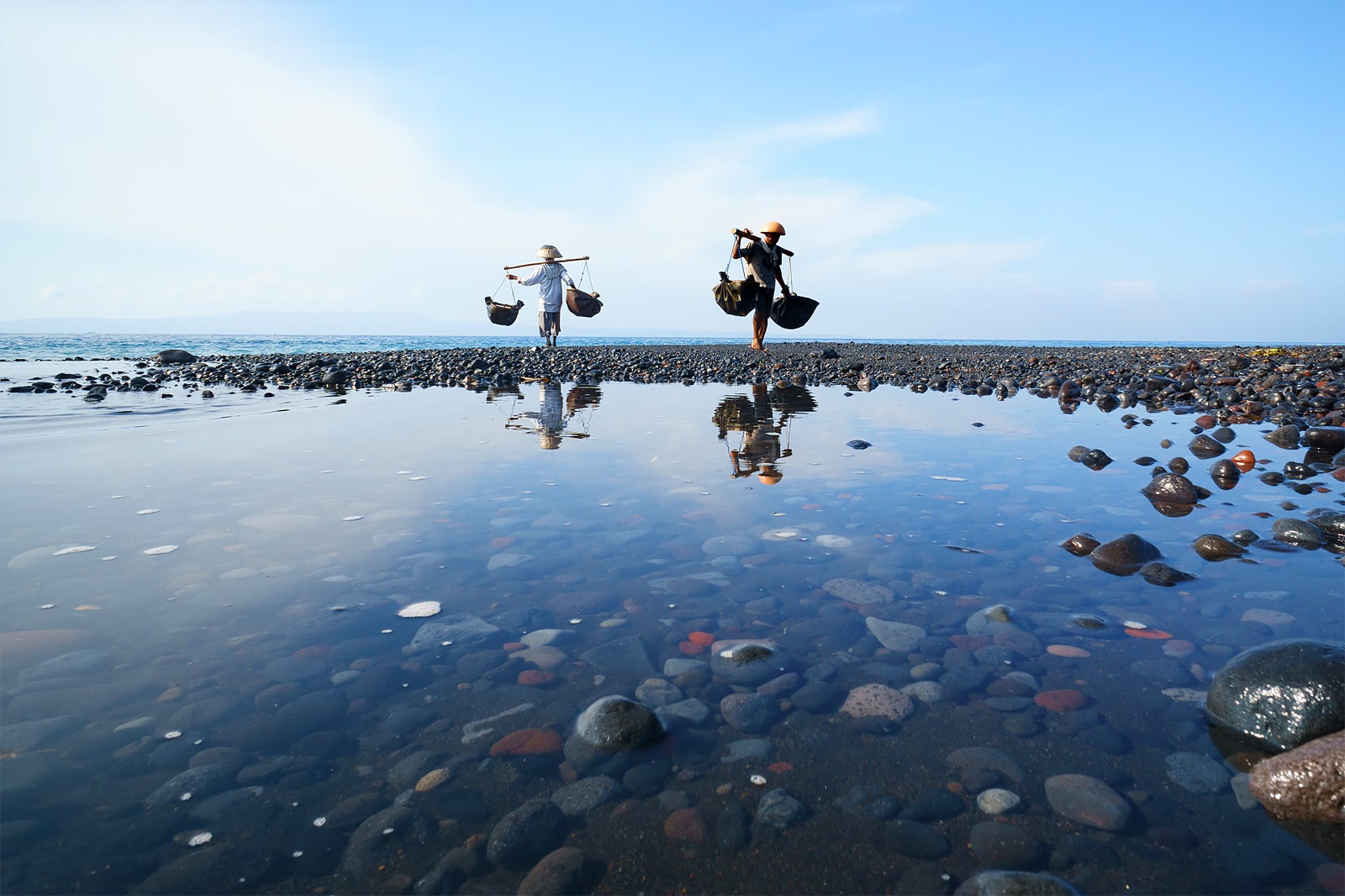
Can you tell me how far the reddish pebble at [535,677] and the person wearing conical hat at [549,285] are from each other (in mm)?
19572

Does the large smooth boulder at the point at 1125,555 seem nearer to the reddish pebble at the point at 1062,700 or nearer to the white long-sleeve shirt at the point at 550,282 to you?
the reddish pebble at the point at 1062,700

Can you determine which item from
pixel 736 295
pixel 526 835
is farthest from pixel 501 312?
pixel 526 835

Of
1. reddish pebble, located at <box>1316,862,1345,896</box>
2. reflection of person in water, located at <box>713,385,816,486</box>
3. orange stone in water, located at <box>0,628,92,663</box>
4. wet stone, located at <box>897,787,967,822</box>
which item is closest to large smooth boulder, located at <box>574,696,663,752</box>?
wet stone, located at <box>897,787,967,822</box>

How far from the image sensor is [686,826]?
1767mm

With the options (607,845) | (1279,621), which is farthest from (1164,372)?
(607,845)

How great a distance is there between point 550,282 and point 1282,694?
21049 mm

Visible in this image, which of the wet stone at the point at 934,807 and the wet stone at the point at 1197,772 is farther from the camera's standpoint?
the wet stone at the point at 1197,772

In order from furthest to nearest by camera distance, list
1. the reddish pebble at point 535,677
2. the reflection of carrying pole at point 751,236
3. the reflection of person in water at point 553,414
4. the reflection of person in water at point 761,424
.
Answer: the reflection of carrying pole at point 751,236, the reflection of person in water at point 553,414, the reflection of person in water at point 761,424, the reddish pebble at point 535,677

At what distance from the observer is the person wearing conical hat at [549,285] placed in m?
20.9

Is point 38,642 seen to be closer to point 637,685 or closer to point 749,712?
point 637,685

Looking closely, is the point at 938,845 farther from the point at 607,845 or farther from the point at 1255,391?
the point at 1255,391

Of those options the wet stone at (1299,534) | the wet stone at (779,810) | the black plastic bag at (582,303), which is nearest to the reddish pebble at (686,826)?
the wet stone at (779,810)

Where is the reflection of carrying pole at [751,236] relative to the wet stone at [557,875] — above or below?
above

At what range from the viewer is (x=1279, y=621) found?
290 centimetres
